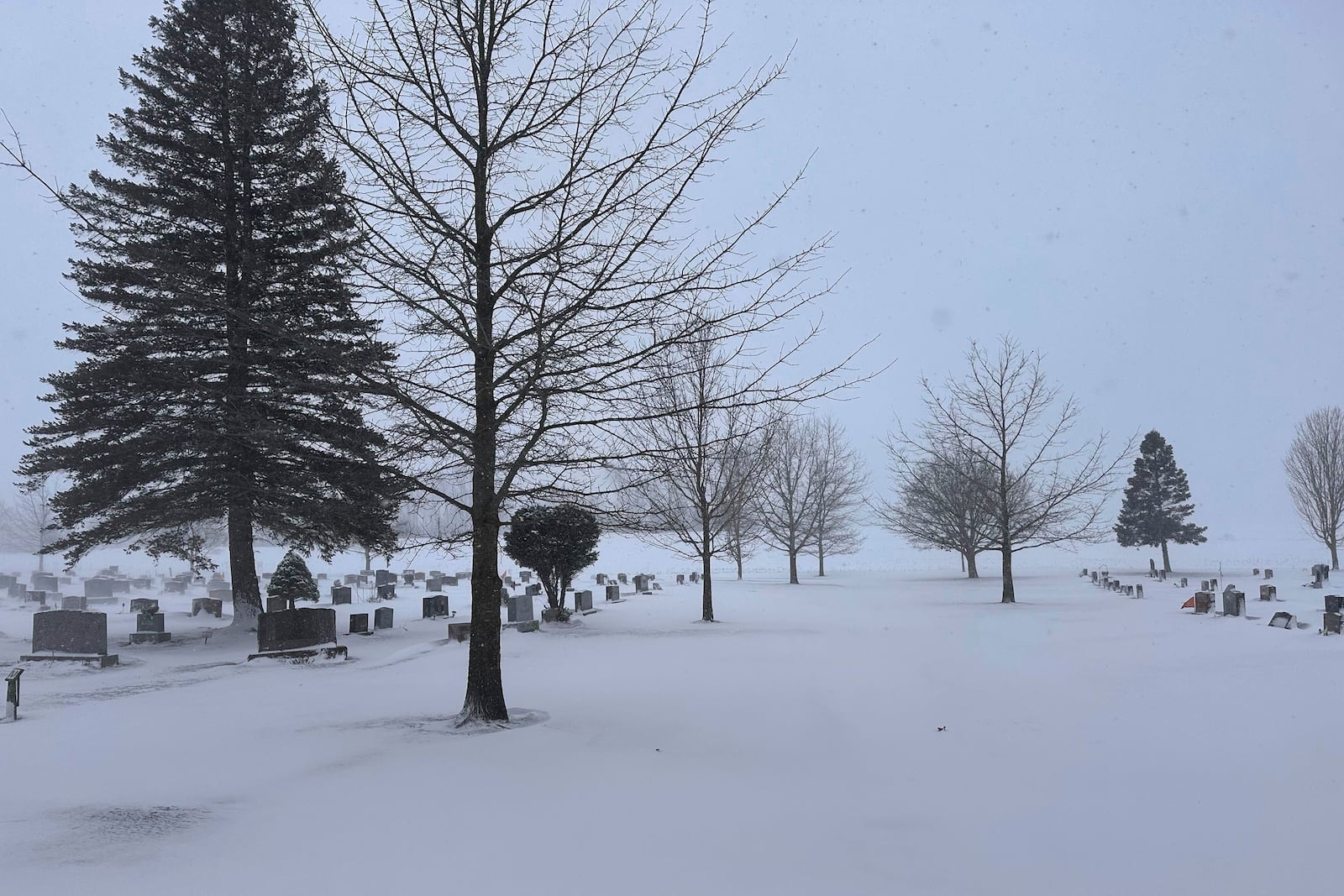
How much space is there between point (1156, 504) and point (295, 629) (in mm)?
54563

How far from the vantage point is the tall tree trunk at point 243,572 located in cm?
1816

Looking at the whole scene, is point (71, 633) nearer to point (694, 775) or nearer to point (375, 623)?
point (375, 623)

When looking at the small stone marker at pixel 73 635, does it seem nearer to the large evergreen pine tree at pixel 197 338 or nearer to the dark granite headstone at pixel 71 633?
the dark granite headstone at pixel 71 633

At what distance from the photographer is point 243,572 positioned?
60.2 ft

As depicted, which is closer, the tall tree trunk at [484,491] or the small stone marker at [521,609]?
the tall tree trunk at [484,491]

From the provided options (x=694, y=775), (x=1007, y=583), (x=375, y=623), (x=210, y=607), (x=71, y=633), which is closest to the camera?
(x=694, y=775)

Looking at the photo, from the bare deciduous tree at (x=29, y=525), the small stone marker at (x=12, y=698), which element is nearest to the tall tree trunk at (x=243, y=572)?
the small stone marker at (x=12, y=698)

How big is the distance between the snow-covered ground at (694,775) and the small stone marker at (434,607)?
27.6 feet

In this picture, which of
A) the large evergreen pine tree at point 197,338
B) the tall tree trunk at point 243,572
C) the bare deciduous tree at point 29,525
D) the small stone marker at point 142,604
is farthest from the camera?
the bare deciduous tree at point 29,525

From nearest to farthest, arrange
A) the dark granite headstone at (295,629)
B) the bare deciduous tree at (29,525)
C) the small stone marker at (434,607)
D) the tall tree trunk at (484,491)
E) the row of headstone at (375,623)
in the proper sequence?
the tall tree trunk at (484,491)
the dark granite headstone at (295,629)
the row of headstone at (375,623)
the small stone marker at (434,607)
the bare deciduous tree at (29,525)

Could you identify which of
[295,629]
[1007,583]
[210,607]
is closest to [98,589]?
Answer: [210,607]

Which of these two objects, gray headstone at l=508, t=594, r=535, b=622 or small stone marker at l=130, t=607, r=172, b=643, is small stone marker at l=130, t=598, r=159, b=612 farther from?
gray headstone at l=508, t=594, r=535, b=622

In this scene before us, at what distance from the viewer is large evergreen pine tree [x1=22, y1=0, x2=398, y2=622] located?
55.8 ft

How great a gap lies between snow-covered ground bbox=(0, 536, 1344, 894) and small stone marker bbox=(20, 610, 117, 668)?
1.55ft
